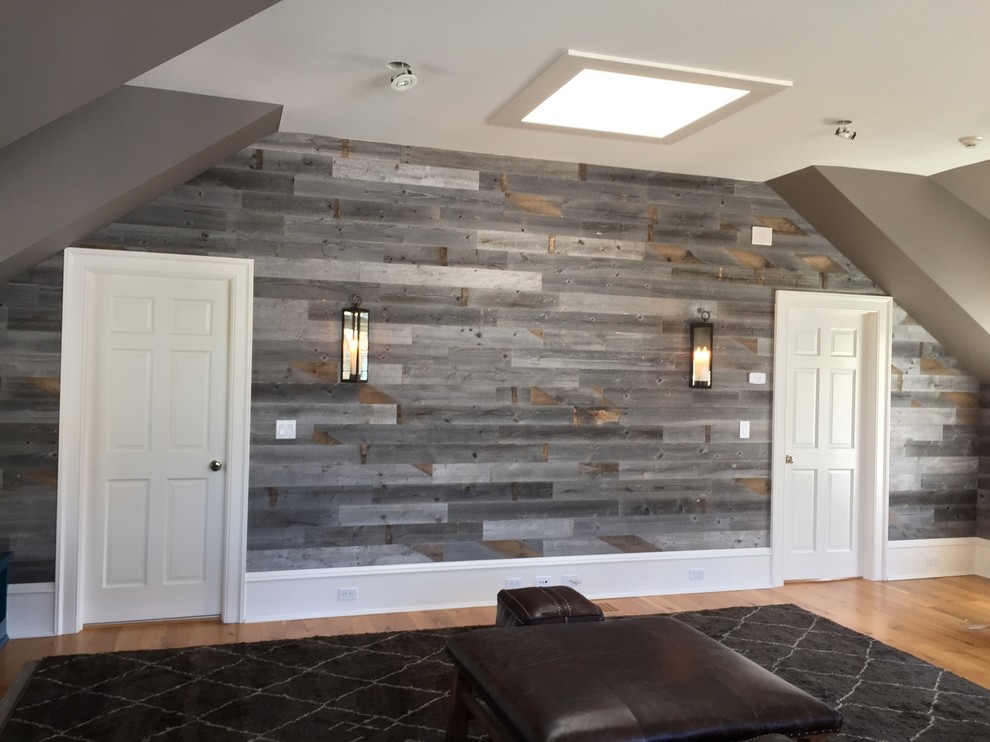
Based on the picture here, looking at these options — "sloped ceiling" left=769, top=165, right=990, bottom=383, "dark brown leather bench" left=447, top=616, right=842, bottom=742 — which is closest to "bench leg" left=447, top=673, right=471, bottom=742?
"dark brown leather bench" left=447, top=616, right=842, bottom=742

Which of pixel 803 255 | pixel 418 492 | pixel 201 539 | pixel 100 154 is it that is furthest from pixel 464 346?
pixel 803 255

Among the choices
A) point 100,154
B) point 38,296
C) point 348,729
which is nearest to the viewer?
point 348,729

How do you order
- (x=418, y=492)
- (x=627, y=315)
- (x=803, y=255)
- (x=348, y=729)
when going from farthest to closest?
(x=803, y=255)
(x=627, y=315)
(x=418, y=492)
(x=348, y=729)

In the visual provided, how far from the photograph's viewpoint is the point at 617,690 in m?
2.51

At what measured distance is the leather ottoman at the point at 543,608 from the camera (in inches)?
137

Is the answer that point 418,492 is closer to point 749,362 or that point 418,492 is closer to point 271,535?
point 271,535

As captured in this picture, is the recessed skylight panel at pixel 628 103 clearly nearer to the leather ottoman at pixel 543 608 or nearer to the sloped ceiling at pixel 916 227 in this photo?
the sloped ceiling at pixel 916 227

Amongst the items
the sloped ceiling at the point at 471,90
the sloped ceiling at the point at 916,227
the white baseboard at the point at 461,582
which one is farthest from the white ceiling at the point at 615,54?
the white baseboard at the point at 461,582

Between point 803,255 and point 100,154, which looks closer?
point 100,154

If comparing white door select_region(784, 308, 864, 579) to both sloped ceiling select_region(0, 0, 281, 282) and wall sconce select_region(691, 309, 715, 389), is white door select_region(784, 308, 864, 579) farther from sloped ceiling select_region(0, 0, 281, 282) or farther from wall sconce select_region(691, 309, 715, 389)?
sloped ceiling select_region(0, 0, 281, 282)

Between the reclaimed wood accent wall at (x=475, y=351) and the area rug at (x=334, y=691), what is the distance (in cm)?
76

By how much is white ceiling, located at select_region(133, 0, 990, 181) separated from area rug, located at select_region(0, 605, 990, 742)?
288 cm

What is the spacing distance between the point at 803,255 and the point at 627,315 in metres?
1.49

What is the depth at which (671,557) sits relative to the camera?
553 centimetres
